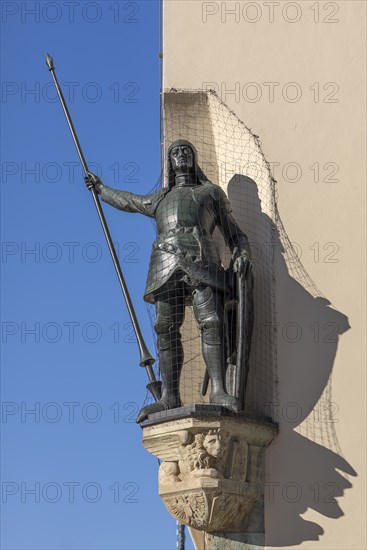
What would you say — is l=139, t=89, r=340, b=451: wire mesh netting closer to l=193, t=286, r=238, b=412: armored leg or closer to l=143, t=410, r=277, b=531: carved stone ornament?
l=193, t=286, r=238, b=412: armored leg

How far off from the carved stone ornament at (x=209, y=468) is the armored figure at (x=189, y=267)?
0.61 feet

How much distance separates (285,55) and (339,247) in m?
1.46

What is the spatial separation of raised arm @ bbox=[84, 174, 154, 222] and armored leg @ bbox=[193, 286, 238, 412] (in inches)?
31.8

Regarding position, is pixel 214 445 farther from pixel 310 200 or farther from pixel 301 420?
pixel 310 200

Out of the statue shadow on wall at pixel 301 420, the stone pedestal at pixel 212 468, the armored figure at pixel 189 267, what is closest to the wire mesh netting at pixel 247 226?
the statue shadow on wall at pixel 301 420

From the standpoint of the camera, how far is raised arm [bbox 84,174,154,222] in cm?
817

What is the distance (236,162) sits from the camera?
8.48 metres

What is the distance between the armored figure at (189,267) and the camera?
7.59 m

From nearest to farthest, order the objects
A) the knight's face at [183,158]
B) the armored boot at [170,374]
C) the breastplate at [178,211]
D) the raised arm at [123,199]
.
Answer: the armored boot at [170,374] → the breastplate at [178,211] → the knight's face at [183,158] → the raised arm at [123,199]

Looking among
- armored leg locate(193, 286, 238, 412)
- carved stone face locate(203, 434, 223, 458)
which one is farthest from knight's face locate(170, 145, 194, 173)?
carved stone face locate(203, 434, 223, 458)

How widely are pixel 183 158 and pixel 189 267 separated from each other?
2.70 ft

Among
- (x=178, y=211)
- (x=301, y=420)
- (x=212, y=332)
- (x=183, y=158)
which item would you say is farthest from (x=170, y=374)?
(x=183, y=158)

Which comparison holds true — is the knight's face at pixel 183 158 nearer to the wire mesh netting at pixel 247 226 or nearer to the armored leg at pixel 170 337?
the wire mesh netting at pixel 247 226

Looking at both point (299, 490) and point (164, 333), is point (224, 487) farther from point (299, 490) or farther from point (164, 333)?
point (164, 333)
